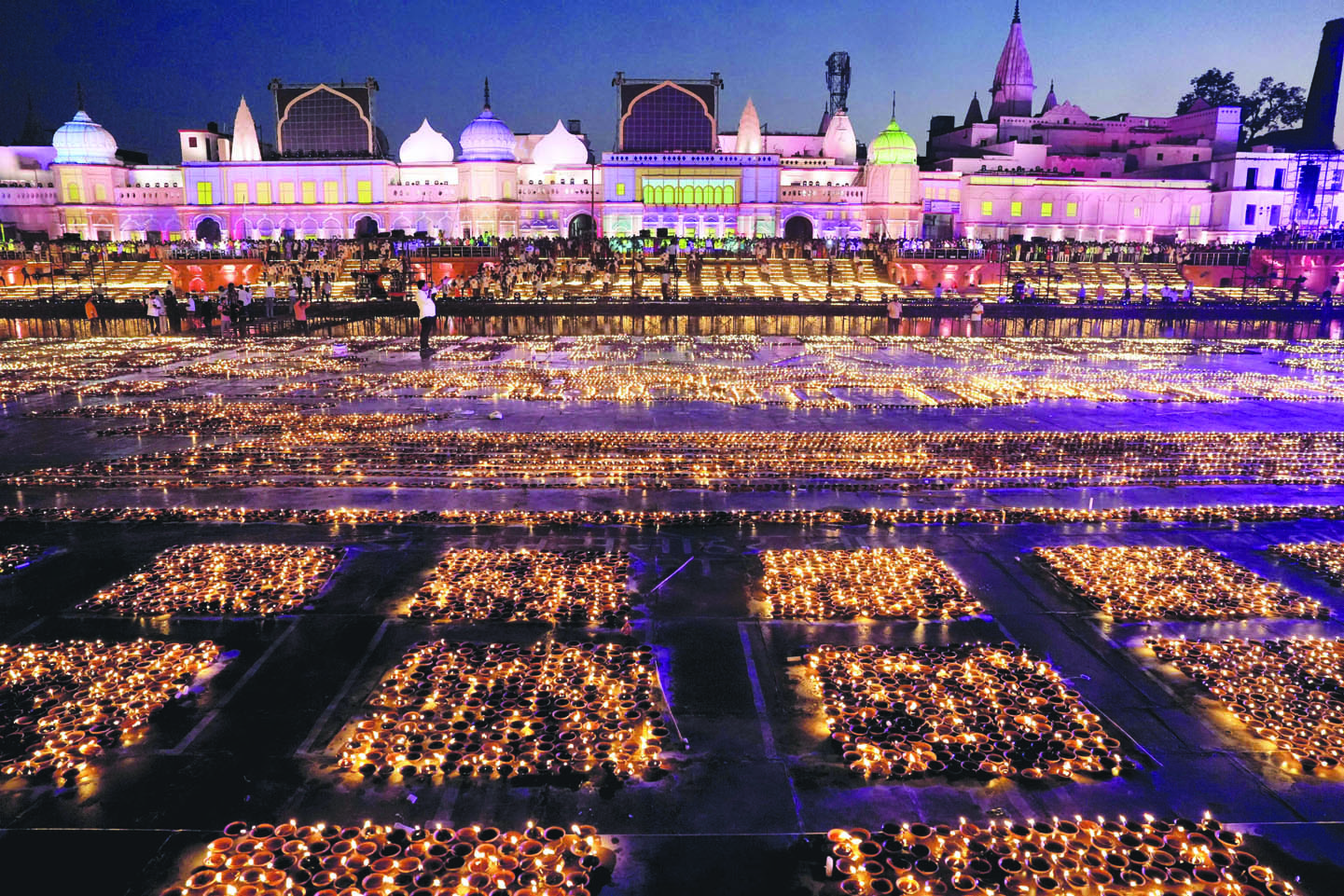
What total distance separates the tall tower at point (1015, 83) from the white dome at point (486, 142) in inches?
1668

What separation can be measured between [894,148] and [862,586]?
195 ft

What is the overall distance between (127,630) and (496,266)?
36.9m

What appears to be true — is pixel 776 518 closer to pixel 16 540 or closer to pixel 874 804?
pixel 874 804

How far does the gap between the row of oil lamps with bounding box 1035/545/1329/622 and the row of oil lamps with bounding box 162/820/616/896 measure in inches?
160

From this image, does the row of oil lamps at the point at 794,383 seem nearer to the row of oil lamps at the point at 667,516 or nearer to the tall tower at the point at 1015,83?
the row of oil lamps at the point at 667,516

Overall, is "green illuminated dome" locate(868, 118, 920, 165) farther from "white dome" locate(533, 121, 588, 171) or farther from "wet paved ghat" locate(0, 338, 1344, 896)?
"wet paved ghat" locate(0, 338, 1344, 896)

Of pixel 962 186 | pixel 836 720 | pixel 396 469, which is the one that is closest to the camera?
pixel 836 720

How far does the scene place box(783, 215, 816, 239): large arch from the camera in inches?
2442

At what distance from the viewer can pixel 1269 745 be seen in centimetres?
420

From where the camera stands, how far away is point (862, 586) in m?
6.07

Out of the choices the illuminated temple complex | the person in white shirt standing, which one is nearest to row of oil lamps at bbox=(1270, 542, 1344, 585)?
the person in white shirt standing

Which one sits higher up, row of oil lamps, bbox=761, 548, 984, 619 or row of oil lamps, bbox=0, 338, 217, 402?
row of oil lamps, bbox=0, 338, 217, 402

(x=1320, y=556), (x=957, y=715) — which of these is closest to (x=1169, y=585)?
(x=1320, y=556)

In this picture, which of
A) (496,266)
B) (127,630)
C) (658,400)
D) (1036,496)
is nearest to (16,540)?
(127,630)
